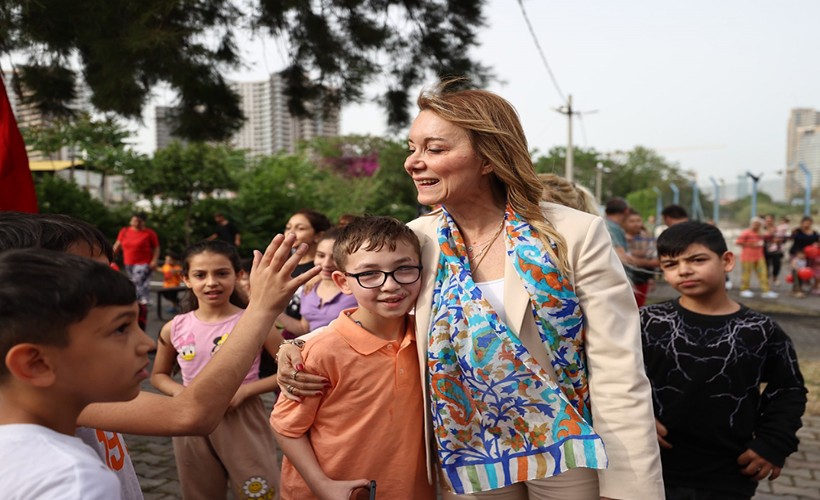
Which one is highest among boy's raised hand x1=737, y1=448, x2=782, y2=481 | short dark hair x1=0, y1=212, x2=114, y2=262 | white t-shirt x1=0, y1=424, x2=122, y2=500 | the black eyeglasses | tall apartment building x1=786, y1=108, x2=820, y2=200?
tall apartment building x1=786, y1=108, x2=820, y2=200

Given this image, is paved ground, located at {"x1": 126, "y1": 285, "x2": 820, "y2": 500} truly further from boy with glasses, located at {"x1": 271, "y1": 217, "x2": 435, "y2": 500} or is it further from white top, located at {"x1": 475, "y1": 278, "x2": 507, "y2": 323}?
white top, located at {"x1": 475, "y1": 278, "x2": 507, "y2": 323}

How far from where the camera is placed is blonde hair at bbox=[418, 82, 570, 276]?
6.05ft

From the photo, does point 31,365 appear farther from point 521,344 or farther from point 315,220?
point 315,220

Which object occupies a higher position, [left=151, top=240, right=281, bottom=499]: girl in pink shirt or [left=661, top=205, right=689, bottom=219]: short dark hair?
[left=661, top=205, right=689, bottom=219]: short dark hair

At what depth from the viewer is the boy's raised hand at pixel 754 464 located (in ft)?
7.07

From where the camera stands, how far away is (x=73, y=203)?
51.3 ft

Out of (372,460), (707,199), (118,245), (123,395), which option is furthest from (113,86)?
(707,199)

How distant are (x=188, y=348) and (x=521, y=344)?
5.84 ft

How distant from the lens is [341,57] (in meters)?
5.42

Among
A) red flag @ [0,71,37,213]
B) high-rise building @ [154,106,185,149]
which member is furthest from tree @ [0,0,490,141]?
red flag @ [0,71,37,213]

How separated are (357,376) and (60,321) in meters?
1.00

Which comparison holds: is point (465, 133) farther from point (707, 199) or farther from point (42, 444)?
point (707, 199)

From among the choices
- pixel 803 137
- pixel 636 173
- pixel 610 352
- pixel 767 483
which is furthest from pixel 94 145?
pixel 803 137

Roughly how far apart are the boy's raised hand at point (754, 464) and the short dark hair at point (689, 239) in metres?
0.70
